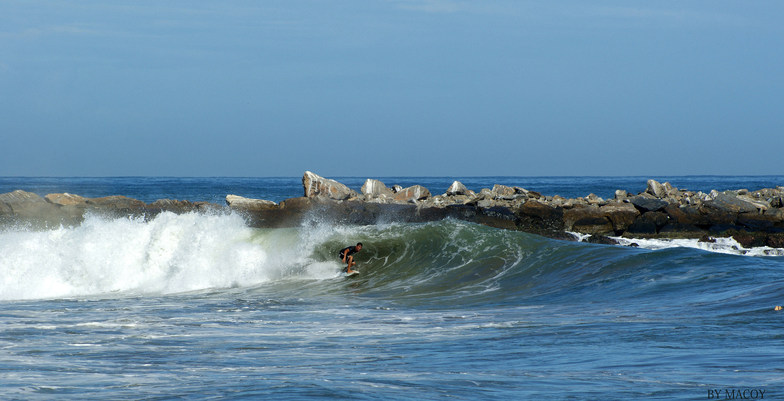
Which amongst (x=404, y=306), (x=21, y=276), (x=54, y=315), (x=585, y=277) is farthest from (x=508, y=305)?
(x=21, y=276)

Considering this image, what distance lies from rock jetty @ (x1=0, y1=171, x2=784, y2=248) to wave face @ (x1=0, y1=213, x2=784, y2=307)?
5100 mm

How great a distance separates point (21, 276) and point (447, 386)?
13362 mm

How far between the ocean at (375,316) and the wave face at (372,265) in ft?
0.20

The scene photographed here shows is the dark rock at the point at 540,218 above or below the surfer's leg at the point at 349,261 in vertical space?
above

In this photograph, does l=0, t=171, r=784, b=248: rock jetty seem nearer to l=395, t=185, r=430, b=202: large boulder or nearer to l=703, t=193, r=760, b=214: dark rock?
l=703, t=193, r=760, b=214: dark rock

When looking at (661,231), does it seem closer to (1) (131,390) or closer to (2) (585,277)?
(2) (585,277)

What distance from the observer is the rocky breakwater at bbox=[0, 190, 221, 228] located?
28844mm

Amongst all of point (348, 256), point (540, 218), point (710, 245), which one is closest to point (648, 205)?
point (540, 218)

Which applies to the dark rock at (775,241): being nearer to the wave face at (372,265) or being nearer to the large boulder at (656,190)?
the wave face at (372,265)

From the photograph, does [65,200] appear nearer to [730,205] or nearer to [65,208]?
[65,208]

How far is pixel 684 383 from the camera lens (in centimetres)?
618

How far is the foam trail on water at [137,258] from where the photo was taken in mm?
16609

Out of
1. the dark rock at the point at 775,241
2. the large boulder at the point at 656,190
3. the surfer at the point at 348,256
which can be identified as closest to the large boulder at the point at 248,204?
the surfer at the point at 348,256

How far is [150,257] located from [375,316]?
30.0 feet
